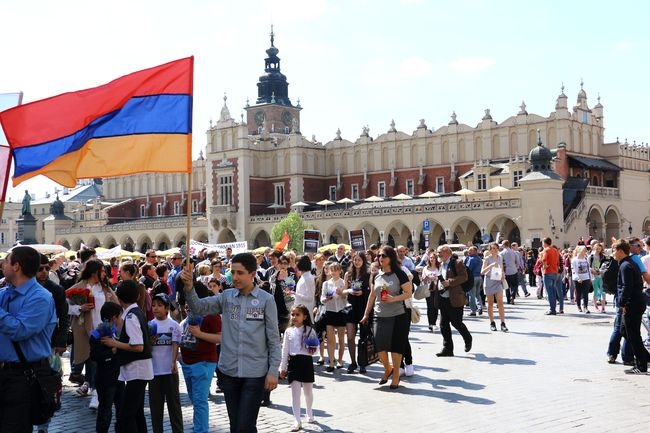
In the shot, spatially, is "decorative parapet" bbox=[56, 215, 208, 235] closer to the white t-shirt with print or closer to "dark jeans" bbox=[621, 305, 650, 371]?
"dark jeans" bbox=[621, 305, 650, 371]

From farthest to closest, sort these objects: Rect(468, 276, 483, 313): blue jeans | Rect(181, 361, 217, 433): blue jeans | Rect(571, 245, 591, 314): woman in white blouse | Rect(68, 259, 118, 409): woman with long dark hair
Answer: Rect(468, 276, 483, 313): blue jeans, Rect(571, 245, 591, 314): woman in white blouse, Rect(68, 259, 118, 409): woman with long dark hair, Rect(181, 361, 217, 433): blue jeans

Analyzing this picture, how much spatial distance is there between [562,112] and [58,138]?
4933cm

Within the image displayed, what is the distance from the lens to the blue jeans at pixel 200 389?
673 centimetres

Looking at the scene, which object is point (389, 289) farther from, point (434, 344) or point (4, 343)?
point (4, 343)

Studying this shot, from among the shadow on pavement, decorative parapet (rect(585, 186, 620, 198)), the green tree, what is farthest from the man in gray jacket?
the green tree

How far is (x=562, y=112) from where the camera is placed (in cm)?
5278

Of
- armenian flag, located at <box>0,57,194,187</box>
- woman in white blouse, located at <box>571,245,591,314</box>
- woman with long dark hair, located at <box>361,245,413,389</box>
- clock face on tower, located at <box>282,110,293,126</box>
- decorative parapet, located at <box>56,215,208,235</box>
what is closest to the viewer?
armenian flag, located at <box>0,57,194,187</box>

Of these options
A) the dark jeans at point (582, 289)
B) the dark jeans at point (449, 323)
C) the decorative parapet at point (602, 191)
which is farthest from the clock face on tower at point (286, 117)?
the dark jeans at point (449, 323)

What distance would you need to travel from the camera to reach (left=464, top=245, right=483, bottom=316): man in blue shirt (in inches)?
682

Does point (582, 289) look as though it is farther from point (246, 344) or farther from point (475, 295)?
point (246, 344)

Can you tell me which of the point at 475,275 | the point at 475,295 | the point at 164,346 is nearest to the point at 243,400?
the point at 164,346

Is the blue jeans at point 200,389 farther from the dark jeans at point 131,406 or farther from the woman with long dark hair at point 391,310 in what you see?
the woman with long dark hair at point 391,310

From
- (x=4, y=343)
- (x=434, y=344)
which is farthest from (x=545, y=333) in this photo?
(x=4, y=343)

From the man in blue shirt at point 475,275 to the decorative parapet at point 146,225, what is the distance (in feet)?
161
